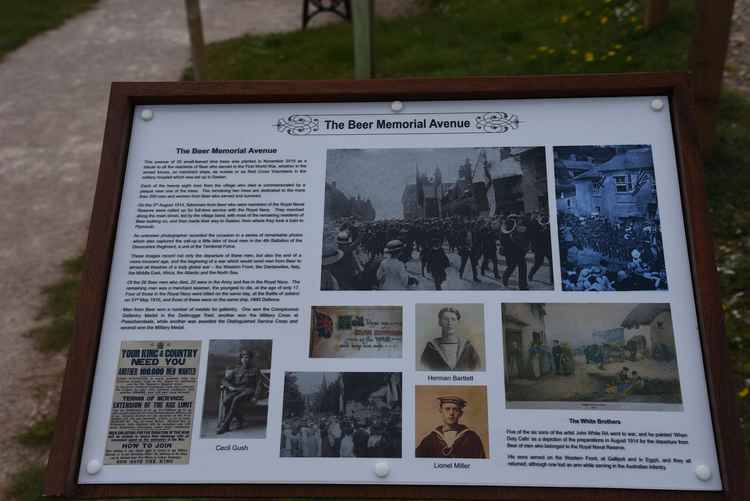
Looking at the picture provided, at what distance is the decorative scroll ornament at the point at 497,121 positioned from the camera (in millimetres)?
2014

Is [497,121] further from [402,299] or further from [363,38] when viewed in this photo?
[363,38]

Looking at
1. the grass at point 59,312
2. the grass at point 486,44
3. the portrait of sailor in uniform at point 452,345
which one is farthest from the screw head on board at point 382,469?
the grass at point 486,44

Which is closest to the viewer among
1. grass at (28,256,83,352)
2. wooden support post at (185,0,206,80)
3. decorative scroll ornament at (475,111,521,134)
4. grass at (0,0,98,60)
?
decorative scroll ornament at (475,111,521,134)

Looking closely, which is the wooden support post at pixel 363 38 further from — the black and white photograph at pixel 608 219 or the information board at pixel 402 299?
the black and white photograph at pixel 608 219

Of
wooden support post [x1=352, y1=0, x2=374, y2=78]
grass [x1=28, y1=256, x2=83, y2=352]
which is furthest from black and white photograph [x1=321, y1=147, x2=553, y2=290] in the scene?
grass [x1=28, y1=256, x2=83, y2=352]

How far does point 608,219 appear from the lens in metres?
1.93

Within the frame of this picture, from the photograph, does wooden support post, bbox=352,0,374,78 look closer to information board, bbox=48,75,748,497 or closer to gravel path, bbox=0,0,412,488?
information board, bbox=48,75,748,497

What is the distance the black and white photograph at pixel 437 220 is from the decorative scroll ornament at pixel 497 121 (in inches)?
2.7

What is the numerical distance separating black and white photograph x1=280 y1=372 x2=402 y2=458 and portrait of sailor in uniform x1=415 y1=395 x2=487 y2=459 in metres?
0.08

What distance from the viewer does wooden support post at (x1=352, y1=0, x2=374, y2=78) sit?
9.52ft

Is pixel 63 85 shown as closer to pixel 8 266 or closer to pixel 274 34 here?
pixel 274 34

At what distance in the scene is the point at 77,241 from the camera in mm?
5043

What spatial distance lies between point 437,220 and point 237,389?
2.48 feet

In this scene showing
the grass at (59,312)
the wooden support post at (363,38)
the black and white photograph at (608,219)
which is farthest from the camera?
the grass at (59,312)
